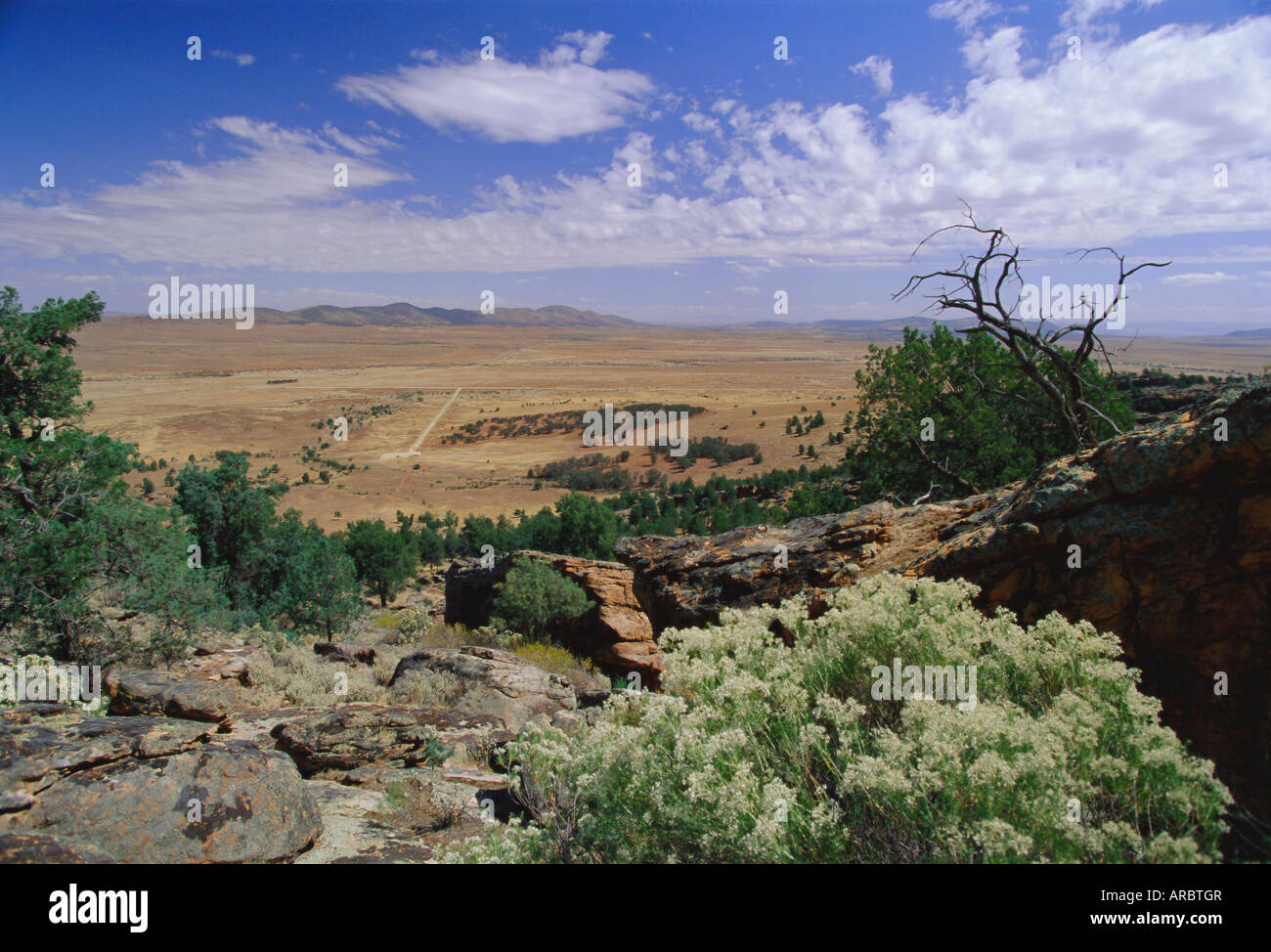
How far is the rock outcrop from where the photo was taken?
43.4 ft

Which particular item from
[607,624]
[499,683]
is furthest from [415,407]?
[499,683]

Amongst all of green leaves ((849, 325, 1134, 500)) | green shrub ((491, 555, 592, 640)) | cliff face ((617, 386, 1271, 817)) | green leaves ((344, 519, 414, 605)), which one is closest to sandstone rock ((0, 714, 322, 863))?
cliff face ((617, 386, 1271, 817))

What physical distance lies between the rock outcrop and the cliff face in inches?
321

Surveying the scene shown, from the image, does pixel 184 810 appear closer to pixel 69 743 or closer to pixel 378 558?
pixel 69 743

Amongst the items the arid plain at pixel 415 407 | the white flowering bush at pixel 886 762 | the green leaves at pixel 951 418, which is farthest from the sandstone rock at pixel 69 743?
the green leaves at pixel 951 418

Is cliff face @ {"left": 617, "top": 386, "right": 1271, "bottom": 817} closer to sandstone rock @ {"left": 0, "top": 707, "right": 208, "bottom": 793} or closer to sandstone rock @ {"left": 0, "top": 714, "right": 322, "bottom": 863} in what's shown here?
sandstone rock @ {"left": 0, "top": 714, "right": 322, "bottom": 863}

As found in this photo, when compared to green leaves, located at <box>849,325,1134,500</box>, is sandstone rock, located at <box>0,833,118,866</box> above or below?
Answer: below

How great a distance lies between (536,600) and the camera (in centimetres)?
1443

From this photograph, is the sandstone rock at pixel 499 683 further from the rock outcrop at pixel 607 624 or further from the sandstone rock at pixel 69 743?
the sandstone rock at pixel 69 743

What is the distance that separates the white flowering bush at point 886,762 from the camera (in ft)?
7.93

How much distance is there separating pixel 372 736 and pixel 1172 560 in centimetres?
712
